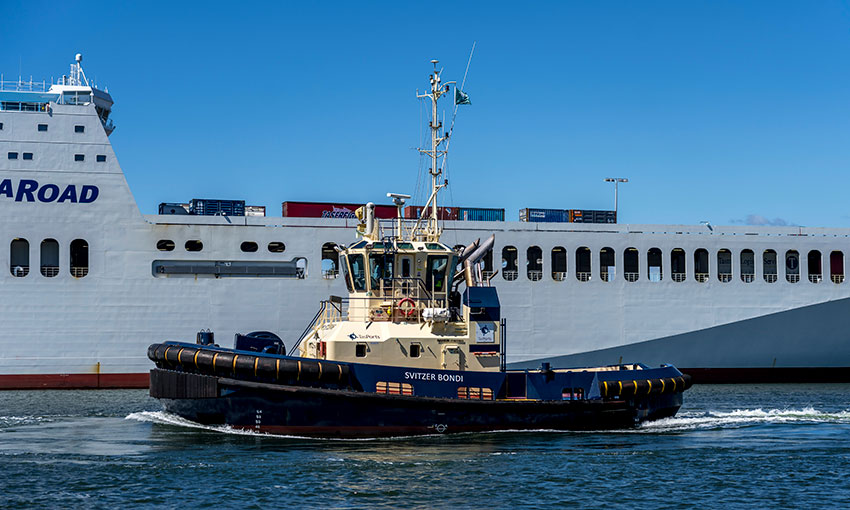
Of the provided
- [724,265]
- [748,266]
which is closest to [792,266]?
[748,266]

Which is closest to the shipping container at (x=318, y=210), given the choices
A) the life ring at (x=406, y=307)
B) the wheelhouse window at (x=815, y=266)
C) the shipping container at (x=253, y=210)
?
the shipping container at (x=253, y=210)

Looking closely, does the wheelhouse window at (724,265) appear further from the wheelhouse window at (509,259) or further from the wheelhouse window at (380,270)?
the wheelhouse window at (380,270)

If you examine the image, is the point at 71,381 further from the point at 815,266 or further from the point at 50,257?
the point at 815,266

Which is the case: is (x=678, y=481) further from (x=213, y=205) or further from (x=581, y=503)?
(x=213, y=205)

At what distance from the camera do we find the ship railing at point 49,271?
28.4m

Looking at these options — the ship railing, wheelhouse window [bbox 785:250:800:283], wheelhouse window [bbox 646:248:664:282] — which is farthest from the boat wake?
the ship railing

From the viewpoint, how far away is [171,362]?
18047 millimetres

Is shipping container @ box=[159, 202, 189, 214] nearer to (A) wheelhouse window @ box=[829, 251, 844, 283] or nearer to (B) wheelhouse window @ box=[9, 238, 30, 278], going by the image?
(B) wheelhouse window @ box=[9, 238, 30, 278]

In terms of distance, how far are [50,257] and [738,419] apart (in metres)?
20.5

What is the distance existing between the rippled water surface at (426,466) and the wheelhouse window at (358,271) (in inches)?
132

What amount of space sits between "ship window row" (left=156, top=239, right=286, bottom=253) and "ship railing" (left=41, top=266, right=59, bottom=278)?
10.3 ft

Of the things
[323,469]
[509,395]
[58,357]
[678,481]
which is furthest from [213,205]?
[678,481]

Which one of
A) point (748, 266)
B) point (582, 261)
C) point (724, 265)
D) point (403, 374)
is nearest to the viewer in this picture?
point (403, 374)

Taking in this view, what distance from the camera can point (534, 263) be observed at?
3145 cm
